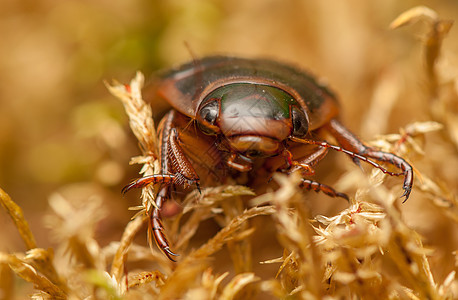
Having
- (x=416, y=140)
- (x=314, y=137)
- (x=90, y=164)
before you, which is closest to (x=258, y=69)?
(x=314, y=137)

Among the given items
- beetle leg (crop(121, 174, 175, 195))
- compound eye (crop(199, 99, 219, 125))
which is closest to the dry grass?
beetle leg (crop(121, 174, 175, 195))

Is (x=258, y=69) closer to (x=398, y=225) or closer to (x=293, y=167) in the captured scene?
(x=293, y=167)

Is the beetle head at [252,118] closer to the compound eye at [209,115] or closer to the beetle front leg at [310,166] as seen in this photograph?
the compound eye at [209,115]

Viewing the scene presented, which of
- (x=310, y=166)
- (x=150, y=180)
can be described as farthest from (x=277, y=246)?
(x=150, y=180)

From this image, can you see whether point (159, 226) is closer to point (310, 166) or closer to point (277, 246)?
point (310, 166)

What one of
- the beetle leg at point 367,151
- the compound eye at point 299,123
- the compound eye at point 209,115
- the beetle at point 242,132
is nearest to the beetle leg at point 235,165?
the beetle at point 242,132

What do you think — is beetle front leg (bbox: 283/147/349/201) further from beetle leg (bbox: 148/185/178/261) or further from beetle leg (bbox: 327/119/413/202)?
beetle leg (bbox: 148/185/178/261)
